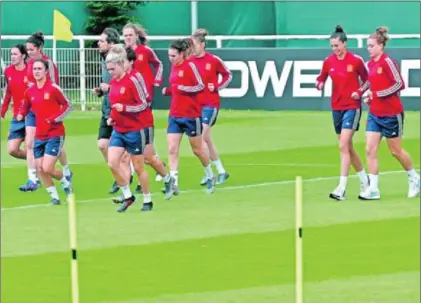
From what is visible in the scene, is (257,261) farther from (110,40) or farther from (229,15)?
(229,15)

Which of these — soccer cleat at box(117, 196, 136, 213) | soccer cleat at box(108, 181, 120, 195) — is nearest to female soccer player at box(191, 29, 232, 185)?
soccer cleat at box(108, 181, 120, 195)

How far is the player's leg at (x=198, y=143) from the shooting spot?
17.6 meters

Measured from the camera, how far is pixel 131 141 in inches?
631

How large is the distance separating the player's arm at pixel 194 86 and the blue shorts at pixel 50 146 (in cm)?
171

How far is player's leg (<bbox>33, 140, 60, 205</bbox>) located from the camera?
1678cm

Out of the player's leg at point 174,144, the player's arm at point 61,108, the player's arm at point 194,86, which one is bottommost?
the player's leg at point 174,144

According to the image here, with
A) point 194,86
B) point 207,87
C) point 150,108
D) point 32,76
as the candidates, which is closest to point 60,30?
point 207,87

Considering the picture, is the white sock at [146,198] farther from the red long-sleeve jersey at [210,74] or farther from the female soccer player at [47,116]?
the red long-sleeve jersey at [210,74]

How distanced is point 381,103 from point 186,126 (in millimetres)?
2518

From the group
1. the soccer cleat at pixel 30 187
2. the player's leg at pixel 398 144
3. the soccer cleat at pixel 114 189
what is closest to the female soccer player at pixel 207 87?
the soccer cleat at pixel 114 189

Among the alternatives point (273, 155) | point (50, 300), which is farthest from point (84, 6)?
point (50, 300)

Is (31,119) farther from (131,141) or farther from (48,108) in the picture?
(131,141)

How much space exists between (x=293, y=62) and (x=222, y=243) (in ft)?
49.8

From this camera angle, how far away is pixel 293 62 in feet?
94.8
